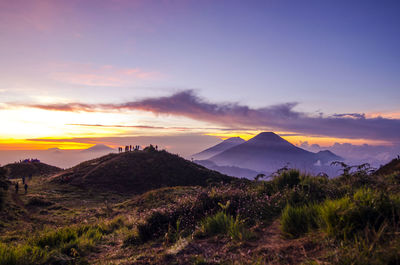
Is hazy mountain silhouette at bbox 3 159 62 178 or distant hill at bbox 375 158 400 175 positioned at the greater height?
distant hill at bbox 375 158 400 175

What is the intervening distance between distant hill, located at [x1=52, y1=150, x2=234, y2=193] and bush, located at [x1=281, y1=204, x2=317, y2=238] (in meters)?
32.4

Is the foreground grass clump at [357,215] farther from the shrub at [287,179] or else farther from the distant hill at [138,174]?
the distant hill at [138,174]

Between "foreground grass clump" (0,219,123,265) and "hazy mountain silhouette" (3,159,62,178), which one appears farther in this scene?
"hazy mountain silhouette" (3,159,62,178)

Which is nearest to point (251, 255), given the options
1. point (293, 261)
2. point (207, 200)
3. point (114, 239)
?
point (293, 261)

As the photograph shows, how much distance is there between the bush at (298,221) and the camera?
4961 millimetres

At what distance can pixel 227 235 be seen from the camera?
5.45 metres

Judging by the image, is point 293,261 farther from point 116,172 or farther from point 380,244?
point 116,172

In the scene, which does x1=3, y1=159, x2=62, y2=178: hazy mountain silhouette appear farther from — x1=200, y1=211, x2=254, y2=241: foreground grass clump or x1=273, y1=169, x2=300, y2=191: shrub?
x1=200, y1=211, x2=254, y2=241: foreground grass clump

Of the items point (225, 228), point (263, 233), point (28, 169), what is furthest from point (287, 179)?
point (28, 169)

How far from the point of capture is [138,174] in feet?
131

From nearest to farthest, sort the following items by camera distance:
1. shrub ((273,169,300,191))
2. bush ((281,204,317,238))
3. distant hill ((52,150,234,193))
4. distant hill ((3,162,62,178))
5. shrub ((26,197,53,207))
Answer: bush ((281,204,317,238)) → shrub ((273,169,300,191)) → shrub ((26,197,53,207)) → distant hill ((52,150,234,193)) → distant hill ((3,162,62,178))

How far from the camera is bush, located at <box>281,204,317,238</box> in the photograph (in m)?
4.96

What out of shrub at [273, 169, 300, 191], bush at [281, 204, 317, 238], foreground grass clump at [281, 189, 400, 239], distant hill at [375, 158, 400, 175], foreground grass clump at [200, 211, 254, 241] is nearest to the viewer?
foreground grass clump at [281, 189, 400, 239]

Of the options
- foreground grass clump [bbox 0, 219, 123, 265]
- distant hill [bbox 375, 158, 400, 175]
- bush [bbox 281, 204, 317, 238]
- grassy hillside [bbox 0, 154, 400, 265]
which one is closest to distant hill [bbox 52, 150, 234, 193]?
distant hill [bbox 375, 158, 400, 175]
